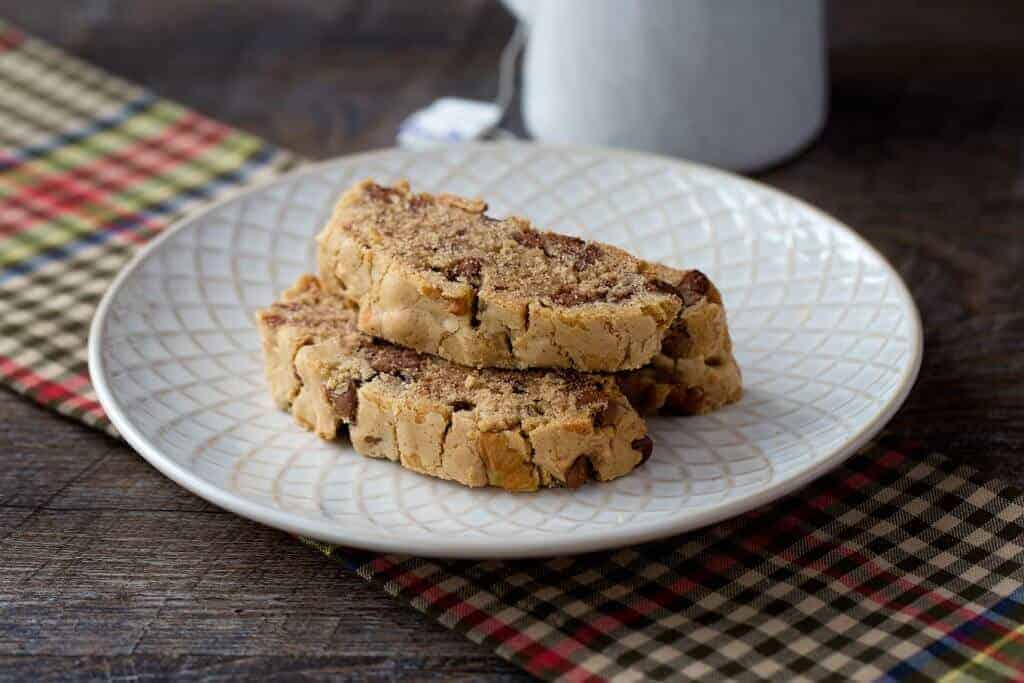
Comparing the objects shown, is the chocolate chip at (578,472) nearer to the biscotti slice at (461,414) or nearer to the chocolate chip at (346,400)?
the biscotti slice at (461,414)

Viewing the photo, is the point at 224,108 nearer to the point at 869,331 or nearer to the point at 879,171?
Result: the point at 879,171

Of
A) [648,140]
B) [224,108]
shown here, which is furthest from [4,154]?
[648,140]

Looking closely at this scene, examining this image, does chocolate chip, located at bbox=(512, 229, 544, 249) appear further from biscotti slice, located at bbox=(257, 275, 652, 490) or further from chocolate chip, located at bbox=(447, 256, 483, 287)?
biscotti slice, located at bbox=(257, 275, 652, 490)

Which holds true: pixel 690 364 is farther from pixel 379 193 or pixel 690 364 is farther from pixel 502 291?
pixel 379 193

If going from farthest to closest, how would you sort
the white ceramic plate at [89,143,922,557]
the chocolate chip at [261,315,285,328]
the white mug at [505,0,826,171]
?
the white mug at [505,0,826,171] → the chocolate chip at [261,315,285,328] → the white ceramic plate at [89,143,922,557]

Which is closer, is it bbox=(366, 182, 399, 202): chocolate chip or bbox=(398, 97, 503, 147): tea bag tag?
bbox=(366, 182, 399, 202): chocolate chip

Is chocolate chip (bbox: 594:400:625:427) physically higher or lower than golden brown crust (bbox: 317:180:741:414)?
lower

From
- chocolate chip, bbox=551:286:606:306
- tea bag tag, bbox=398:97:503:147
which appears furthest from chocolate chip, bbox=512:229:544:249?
tea bag tag, bbox=398:97:503:147
